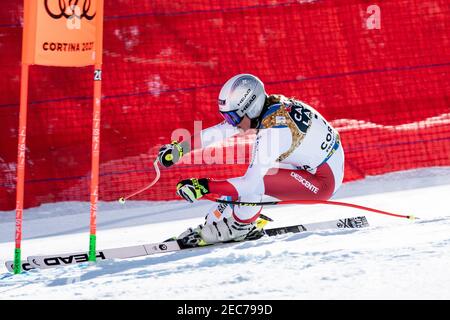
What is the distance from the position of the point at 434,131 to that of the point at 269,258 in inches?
156

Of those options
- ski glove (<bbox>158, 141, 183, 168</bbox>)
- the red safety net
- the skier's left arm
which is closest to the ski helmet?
the skier's left arm

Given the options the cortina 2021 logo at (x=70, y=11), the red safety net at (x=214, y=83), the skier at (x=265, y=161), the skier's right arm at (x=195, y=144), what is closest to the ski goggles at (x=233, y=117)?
the skier at (x=265, y=161)

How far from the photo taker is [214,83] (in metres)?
9.32

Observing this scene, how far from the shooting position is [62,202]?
28.2ft

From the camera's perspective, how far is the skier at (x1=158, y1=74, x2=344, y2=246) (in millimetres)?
6305

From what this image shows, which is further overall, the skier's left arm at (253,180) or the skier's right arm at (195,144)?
the skier's right arm at (195,144)

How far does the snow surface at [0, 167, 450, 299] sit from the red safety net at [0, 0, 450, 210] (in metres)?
0.62

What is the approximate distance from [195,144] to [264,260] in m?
1.71

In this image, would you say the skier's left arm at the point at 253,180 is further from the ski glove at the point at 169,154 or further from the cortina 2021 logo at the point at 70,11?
the cortina 2021 logo at the point at 70,11

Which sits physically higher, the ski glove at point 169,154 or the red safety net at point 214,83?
the red safety net at point 214,83

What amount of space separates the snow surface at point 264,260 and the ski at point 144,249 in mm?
149

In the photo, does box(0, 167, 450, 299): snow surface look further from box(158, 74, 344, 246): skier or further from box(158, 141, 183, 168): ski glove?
box(158, 141, 183, 168): ski glove

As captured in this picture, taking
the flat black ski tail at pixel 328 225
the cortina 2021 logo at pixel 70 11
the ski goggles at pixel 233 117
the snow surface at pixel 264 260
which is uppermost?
the cortina 2021 logo at pixel 70 11

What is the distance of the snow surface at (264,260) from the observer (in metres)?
5.14
